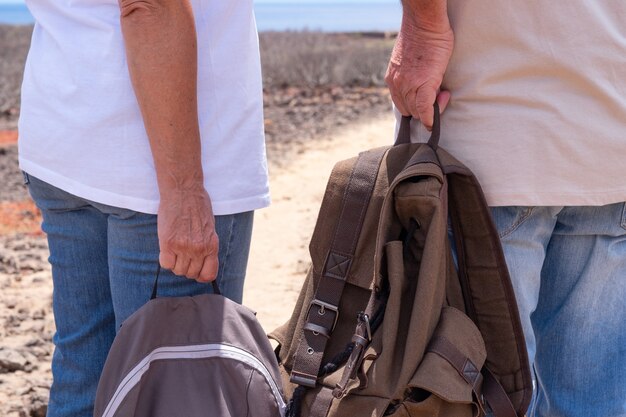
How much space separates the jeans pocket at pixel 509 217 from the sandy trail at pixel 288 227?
255cm

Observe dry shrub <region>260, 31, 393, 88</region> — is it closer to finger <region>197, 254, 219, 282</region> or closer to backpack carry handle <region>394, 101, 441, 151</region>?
backpack carry handle <region>394, 101, 441, 151</region>

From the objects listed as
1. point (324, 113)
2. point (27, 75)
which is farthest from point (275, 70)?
point (27, 75)

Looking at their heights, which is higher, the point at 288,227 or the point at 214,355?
the point at 214,355

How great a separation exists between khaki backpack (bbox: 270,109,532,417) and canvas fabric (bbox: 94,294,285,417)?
89 millimetres

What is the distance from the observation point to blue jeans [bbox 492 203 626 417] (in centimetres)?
187

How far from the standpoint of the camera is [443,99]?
1845 mm

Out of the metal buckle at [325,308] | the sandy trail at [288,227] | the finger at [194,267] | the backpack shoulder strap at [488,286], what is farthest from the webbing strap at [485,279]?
the sandy trail at [288,227]

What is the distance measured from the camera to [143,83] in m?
1.70

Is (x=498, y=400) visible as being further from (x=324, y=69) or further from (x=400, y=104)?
(x=324, y=69)

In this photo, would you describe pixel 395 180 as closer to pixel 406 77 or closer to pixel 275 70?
pixel 406 77

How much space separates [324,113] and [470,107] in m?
10.2

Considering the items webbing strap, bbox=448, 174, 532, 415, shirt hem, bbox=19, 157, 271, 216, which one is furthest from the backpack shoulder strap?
shirt hem, bbox=19, 157, 271, 216

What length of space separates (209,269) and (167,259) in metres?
0.09

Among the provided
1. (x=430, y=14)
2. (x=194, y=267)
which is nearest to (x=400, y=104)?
(x=430, y=14)
